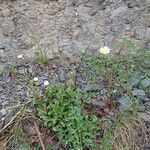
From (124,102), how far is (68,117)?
45cm

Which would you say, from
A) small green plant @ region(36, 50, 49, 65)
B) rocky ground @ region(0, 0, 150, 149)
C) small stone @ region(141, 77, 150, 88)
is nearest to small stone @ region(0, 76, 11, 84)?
rocky ground @ region(0, 0, 150, 149)

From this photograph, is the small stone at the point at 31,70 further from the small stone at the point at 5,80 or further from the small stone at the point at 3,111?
the small stone at the point at 3,111

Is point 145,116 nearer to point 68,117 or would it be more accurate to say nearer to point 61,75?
point 68,117

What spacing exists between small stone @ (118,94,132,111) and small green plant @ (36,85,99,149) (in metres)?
0.24

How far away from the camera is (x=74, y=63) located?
10.6 ft

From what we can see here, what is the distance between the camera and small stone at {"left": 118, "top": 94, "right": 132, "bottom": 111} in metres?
2.97

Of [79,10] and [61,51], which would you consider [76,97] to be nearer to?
[61,51]

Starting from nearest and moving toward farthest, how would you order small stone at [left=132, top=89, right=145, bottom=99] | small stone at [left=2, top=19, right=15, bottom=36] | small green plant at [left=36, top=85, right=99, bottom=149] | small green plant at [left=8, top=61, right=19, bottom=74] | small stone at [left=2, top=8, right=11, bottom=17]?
small green plant at [left=36, top=85, right=99, bottom=149], small stone at [left=132, top=89, right=145, bottom=99], small green plant at [left=8, top=61, right=19, bottom=74], small stone at [left=2, top=19, right=15, bottom=36], small stone at [left=2, top=8, right=11, bottom=17]

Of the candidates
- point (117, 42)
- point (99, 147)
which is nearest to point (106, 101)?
point (99, 147)

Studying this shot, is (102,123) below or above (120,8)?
below

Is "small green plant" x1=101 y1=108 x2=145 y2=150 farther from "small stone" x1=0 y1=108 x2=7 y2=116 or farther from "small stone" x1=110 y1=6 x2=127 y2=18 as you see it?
"small stone" x1=110 y1=6 x2=127 y2=18

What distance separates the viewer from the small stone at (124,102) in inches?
117

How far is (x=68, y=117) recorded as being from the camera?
2850 mm

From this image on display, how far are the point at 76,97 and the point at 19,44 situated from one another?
0.78 metres
